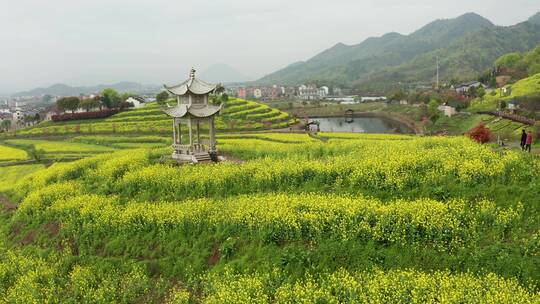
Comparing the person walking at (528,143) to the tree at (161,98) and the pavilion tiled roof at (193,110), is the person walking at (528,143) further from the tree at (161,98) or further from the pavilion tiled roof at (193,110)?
the tree at (161,98)

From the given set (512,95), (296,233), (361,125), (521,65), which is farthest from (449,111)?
(296,233)

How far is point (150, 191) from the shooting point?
2517cm

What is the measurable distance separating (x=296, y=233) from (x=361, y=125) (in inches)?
3208

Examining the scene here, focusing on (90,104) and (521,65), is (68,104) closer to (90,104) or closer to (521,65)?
(90,104)

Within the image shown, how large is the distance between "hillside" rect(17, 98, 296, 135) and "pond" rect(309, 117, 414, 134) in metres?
14.3

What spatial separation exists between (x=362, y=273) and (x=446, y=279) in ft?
9.13

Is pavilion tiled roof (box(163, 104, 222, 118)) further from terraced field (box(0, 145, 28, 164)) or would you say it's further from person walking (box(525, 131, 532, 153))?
terraced field (box(0, 145, 28, 164))

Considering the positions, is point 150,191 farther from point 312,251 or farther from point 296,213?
point 312,251

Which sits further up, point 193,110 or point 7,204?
point 193,110

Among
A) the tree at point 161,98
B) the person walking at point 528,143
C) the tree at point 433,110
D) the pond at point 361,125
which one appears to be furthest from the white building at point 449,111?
the tree at point 161,98

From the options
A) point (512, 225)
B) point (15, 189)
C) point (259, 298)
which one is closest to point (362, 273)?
point (259, 298)

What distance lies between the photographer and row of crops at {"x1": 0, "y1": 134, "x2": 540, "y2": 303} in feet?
47.1

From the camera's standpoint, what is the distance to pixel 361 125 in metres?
95.8

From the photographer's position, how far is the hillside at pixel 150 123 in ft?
212
